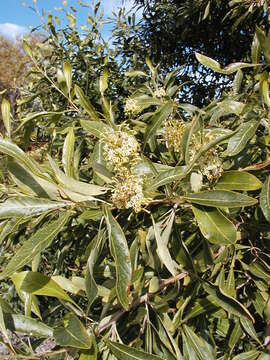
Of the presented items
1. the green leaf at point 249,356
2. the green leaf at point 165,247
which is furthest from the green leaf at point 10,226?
the green leaf at point 249,356

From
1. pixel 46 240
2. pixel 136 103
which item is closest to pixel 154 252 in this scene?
pixel 46 240

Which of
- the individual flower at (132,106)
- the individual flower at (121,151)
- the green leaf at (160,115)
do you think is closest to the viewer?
the individual flower at (121,151)

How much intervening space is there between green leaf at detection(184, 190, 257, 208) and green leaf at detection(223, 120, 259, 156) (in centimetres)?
15

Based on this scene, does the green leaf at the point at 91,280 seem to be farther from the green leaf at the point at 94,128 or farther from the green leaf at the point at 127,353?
the green leaf at the point at 94,128

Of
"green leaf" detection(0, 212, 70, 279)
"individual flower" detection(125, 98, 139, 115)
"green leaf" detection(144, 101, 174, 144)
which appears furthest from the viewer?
"individual flower" detection(125, 98, 139, 115)

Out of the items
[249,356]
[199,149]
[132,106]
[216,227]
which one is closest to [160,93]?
[132,106]

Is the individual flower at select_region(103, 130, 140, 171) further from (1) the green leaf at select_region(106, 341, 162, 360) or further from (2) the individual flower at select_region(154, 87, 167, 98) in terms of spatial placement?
(2) the individual flower at select_region(154, 87, 167, 98)

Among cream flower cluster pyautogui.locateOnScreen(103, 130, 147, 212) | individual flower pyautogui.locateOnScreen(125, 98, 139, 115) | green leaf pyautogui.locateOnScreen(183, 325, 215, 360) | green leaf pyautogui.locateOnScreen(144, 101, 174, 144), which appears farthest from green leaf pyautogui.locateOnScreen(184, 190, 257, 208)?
individual flower pyautogui.locateOnScreen(125, 98, 139, 115)

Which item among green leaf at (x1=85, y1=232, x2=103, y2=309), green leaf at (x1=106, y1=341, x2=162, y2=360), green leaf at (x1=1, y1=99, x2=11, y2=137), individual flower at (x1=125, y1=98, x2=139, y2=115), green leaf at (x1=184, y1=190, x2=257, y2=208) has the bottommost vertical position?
green leaf at (x1=106, y1=341, x2=162, y2=360)

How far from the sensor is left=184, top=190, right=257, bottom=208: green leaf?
2.04 ft

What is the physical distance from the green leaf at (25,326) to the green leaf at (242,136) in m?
0.54

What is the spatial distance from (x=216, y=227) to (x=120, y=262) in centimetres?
18

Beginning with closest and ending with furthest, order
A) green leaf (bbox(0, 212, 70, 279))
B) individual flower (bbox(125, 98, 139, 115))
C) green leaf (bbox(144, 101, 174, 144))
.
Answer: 1. green leaf (bbox(0, 212, 70, 279))
2. green leaf (bbox(144, 101, 174, 144))
3. individual flower (bbox(125, 98, 139, 115))

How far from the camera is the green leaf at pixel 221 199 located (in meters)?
0.62
